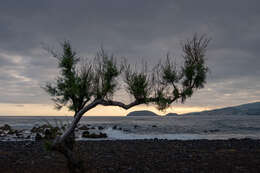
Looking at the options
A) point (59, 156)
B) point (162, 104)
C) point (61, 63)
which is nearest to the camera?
point (162, 104)

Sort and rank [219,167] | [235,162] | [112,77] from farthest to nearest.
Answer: [235,162]
[219,167]
[112,77]

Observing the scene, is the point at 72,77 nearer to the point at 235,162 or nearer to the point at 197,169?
the point at 197,169

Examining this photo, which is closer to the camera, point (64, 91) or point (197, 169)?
point (64, 91)

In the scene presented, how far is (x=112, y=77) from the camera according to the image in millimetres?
12516

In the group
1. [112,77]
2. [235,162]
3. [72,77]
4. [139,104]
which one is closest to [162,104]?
[139,104]

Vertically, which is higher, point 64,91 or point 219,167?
point 64,91

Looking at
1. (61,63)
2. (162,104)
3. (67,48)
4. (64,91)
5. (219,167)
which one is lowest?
(219,167)

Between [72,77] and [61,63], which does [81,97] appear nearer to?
[72,77]

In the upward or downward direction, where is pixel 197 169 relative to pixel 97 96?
downward

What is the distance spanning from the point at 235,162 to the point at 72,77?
12381 millimetres

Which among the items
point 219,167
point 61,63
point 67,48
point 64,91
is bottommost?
point 219,167

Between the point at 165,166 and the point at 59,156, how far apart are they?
9.03 m

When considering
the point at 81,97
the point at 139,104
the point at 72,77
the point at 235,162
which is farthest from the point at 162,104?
the point at 235,162

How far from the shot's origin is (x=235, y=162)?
16.4 meters
